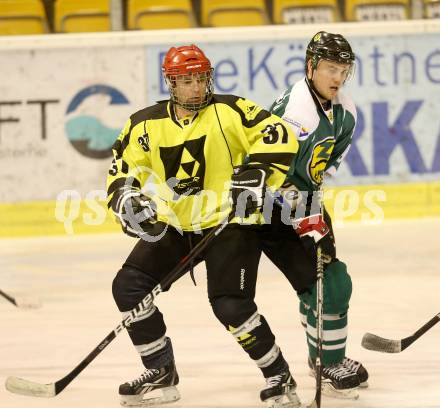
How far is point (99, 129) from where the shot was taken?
8.06 m

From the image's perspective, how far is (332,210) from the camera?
8211 millimetres

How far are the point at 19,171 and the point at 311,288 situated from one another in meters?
4.29

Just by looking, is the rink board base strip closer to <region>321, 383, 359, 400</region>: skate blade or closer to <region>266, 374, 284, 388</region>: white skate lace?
<region>321, 383, 359, 400</region>: skate blade

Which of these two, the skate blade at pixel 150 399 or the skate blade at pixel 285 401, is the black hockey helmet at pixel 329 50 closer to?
the skate blade at pixel 285 401

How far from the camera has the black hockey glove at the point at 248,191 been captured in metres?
3.86

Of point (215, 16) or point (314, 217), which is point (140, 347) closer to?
point (314, 217)

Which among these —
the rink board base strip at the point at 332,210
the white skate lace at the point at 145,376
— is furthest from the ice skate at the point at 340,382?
the rink board base strip at the point at 332,210

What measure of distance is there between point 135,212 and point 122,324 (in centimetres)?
42

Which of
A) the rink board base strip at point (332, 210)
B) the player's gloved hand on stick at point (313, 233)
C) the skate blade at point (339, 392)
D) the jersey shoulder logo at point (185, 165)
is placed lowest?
the skate blade at point (339, 392)

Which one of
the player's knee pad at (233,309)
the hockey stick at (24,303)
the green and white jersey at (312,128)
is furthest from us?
the hockey stick at (24,303)

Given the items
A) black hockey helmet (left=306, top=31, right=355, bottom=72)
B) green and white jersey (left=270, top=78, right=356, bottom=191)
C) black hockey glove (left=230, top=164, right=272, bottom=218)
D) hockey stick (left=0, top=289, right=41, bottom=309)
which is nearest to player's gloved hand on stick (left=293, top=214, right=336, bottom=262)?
green and white jersey (left=270, top=78, right=356, bottom=191)

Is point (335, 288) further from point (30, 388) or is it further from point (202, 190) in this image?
point (30, 388)

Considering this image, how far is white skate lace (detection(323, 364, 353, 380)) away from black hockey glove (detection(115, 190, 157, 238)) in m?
0.97

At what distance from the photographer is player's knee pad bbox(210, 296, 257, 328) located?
3836 mm
